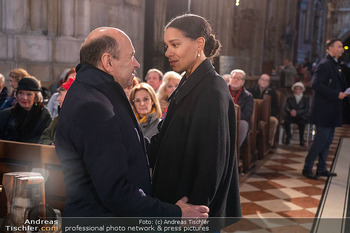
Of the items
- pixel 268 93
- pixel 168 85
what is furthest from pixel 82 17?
pixel 268 93

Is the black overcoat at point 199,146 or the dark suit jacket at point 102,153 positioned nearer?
the dark suit jacket at point 102,153

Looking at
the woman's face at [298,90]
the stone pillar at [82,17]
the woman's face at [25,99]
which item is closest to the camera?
the woman's face at [25,99]

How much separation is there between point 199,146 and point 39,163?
1121 mm

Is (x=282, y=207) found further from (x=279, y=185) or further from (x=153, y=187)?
(x=153, y=187)

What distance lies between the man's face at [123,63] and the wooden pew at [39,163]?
91 cm

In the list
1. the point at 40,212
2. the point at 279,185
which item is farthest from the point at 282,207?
the point at 40,212

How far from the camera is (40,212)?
2.00m

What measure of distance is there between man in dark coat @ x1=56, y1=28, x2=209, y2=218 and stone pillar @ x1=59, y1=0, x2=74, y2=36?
551 centimetres

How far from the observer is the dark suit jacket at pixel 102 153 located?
1.44m

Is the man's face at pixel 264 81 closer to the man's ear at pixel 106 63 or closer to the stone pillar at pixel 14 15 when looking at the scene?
the stone pillar at pixel 14 15

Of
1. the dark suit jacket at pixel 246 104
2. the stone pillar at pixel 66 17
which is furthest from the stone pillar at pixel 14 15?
the dark suit jacket at pixel 246 104

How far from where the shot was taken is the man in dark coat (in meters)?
1.44

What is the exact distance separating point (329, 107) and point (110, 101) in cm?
464

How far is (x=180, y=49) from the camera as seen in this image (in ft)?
5.89
